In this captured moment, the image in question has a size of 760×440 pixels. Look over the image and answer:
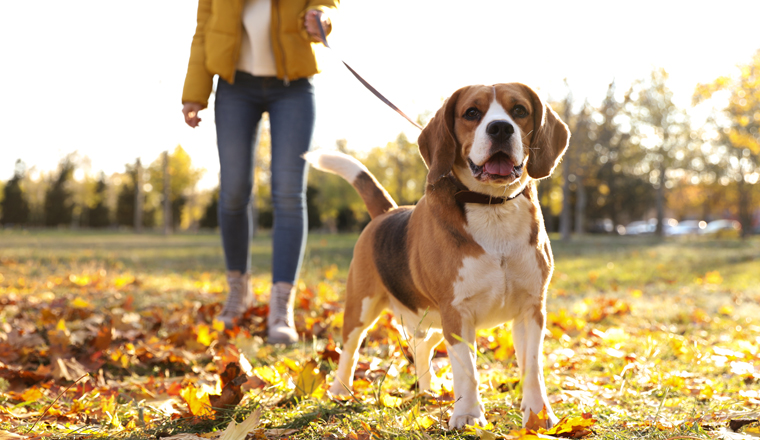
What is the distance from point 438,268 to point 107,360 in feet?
6.84

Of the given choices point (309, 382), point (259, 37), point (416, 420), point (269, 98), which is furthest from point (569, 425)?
point (259, 37)

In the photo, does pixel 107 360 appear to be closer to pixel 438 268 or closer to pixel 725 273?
pixel 438 268

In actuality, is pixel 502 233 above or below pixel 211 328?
above

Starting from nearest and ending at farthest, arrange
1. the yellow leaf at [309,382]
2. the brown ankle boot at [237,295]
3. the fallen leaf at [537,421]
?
the fallen leaf at [537,421] < the yellow leaf at [309,382] < the brown ankle boot at [237,295]

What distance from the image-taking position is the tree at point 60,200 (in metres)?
53.1

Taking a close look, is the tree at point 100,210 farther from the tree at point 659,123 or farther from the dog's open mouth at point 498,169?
the dog's open mouth at point 498,169

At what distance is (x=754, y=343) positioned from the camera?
386cm

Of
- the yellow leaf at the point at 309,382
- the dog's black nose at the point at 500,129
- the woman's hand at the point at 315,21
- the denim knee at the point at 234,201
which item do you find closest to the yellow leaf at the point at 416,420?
the yellow leaf at the point at 309,382

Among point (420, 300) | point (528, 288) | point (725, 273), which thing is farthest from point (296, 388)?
point (725, 273)

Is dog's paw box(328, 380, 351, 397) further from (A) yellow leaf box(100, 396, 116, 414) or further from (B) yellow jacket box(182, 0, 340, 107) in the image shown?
(B) yellow jacket box(182, 0, 340, 107)

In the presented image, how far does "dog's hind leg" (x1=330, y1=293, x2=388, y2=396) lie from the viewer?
2809 millimetres

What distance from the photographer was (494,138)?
7.58 feet

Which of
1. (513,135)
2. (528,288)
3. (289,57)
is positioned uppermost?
(289,57)

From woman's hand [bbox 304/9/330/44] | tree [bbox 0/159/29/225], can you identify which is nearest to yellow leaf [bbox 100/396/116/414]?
woman's hand [bbox 304/9/330/44]
